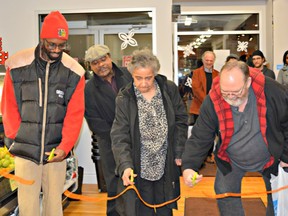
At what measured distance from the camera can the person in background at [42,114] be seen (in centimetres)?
258

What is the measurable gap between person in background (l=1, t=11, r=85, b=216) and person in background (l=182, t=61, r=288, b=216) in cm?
86

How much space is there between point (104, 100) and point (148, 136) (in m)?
0.67

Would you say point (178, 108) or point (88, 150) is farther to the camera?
point (88, 150)

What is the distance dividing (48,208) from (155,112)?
3.24 ft

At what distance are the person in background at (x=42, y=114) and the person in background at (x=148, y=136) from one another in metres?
0.36

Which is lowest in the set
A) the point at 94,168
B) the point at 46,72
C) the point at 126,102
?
the point at 94,168

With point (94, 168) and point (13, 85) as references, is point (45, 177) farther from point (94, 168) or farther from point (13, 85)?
point (94, 168)

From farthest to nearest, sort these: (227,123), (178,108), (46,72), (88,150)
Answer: (88,150)
(178,108)
(46,72)
(227,123)

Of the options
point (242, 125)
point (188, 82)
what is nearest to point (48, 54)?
point (242, 125)

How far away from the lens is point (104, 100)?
3186 millimetres

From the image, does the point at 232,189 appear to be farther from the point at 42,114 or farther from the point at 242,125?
the point at 42,114

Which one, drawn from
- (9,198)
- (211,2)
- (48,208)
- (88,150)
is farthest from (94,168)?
(211,2)

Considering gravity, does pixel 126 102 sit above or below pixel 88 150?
above

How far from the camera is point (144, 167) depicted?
2.70 m
